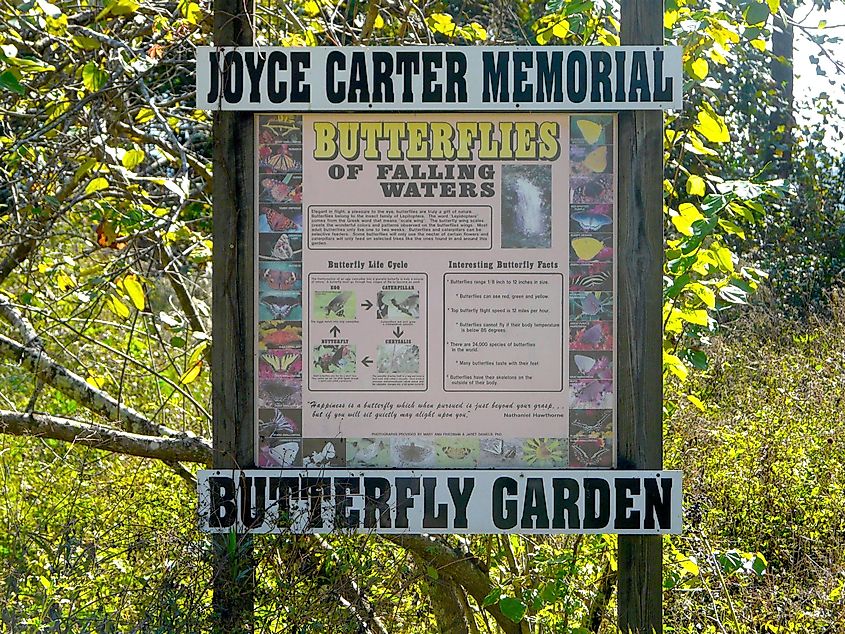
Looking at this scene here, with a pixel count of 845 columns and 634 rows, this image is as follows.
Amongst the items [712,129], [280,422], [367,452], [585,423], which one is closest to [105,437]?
[280,422]

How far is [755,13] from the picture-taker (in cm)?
323

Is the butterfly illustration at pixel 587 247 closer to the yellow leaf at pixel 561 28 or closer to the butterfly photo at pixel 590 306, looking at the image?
the butterfly photo at pixel 590 306

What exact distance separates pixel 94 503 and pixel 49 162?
1566 millimetres

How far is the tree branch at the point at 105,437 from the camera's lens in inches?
144

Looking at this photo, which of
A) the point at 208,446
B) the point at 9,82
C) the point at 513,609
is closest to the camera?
the point at 9,82

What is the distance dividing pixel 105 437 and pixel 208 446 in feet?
1.22

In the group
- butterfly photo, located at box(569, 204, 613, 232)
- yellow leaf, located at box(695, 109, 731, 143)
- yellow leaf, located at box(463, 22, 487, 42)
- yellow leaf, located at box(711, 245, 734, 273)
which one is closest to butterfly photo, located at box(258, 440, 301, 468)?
butterfly photo, located at box(569, 204, 613, 232)

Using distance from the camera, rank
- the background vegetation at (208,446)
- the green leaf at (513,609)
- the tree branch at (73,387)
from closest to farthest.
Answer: the background vegetation at (208,446) < the green leaf at (513,609) < the tree branch at (73,387)

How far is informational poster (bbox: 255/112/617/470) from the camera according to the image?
305 cm

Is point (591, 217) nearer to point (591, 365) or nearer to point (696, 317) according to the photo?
point (591, 365)

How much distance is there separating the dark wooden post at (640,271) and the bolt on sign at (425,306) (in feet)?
0.13

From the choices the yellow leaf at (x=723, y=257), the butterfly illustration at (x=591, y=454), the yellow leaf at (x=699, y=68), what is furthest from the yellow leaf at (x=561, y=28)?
the butterfly illustration at (x=591, y=454)

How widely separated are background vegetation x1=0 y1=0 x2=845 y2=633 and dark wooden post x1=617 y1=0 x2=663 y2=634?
0.70ft

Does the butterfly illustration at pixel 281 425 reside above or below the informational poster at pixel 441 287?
below
